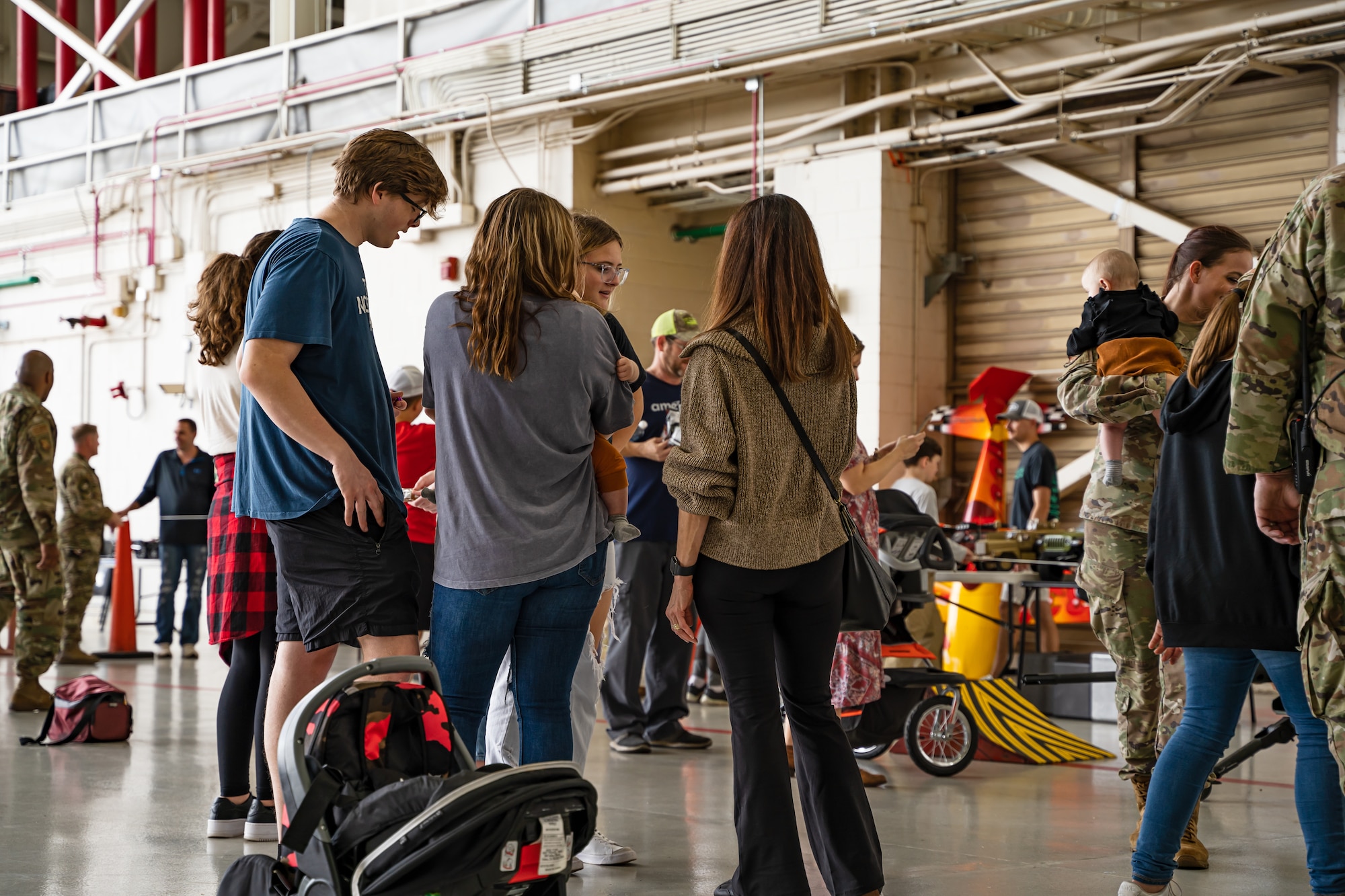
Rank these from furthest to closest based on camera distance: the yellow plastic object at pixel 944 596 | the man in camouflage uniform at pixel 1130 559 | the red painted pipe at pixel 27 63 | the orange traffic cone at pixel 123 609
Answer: the red painted pipe at pixel 27 63 < the orange traffic cone at pixel 123 609 < the yellow plastic object at pixel 944 596 < the man in camouflage uniform at pixel 1130 559

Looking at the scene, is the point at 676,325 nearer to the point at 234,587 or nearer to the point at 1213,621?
the point at 234,587

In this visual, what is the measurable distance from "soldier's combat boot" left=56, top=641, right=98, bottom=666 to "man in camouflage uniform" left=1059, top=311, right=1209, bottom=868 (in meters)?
6.97

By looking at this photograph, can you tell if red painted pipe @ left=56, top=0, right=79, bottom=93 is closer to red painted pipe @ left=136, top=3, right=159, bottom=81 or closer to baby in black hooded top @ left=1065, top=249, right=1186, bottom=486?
red painted pipe @ left=136, top=3, right=159, bottom=81

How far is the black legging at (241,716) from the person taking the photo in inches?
155

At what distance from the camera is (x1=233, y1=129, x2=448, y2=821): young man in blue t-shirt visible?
2.88 meters

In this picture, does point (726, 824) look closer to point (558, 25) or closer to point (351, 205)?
point (351, 205)

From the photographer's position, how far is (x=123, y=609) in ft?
31.6

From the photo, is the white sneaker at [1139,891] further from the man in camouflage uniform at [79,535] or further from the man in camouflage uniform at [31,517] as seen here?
the man in camouflage uniform at [79,535]

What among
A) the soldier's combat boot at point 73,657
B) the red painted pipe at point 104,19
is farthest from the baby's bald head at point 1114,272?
the red painted pipe at point 104,19

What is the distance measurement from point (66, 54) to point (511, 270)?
13.7 m

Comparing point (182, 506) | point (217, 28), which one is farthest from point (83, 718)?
point (217, 28)

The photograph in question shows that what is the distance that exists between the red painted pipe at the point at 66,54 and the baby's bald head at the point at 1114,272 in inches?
520

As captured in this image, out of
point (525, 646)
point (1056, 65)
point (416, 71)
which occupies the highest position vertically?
point (416, 71)

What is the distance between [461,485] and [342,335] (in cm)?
39
